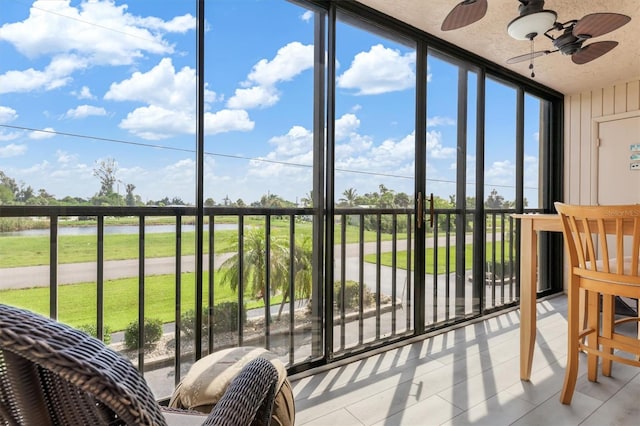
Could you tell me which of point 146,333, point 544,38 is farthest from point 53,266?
point 544,38

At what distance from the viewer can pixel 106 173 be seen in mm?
1699

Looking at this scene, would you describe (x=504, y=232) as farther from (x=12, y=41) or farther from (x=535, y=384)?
(x=12, y=41)

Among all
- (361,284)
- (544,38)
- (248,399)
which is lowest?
(361,284)

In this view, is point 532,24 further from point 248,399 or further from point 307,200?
point 248,399

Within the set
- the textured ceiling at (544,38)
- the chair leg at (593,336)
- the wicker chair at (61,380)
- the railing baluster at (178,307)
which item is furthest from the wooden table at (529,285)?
the wicker chair at (61,380)

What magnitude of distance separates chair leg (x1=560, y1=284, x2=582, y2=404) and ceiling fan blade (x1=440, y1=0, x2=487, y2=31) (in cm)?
156

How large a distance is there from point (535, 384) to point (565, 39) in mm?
2126

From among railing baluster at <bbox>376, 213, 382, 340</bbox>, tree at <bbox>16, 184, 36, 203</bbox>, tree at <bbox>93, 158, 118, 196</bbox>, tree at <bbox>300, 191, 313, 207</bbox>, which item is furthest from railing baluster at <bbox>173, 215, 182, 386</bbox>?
railing baluster at <bbox>376, 213, 382, 340</bbox>

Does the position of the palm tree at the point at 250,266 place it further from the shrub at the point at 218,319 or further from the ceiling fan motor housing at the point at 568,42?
the ceiling fan motor housing at the point at 568,42

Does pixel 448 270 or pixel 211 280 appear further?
pixel 448 270

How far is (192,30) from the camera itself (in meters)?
1.90

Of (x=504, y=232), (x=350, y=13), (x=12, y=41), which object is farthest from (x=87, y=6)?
(x=504, y=232)

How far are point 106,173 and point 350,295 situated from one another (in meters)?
1.72

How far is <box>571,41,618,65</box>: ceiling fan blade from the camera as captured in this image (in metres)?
2.33
